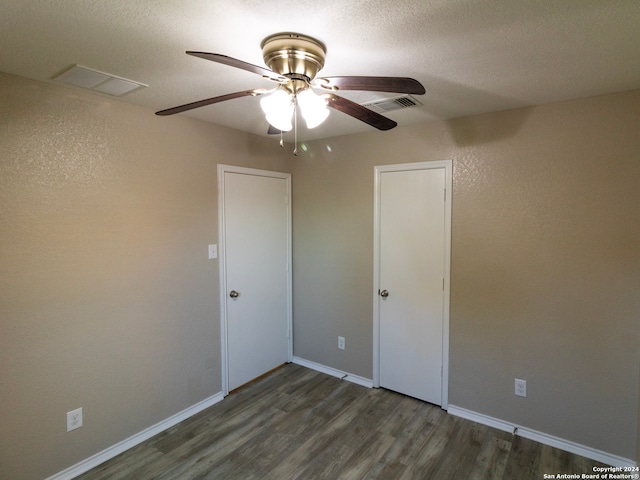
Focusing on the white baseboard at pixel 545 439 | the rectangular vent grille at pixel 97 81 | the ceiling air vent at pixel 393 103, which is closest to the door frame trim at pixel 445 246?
the white baseboard at pixel 545 439

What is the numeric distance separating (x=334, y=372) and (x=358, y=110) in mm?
2823

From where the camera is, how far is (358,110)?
5.25 ft

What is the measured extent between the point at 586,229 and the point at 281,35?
2260 mm

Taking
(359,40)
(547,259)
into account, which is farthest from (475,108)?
(359,40)

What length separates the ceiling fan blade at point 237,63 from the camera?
1.17 m

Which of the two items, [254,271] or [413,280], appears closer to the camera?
[413,280]

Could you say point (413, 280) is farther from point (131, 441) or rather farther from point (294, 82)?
point (131, 441)

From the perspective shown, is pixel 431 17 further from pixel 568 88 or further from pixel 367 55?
pixel 568 88

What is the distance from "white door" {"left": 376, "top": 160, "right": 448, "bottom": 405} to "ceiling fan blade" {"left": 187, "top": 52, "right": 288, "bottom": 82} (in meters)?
1.83

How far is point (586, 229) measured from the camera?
2.36 metres

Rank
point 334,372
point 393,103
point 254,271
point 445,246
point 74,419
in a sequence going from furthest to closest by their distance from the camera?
point 334,372, point 254,271, point 445,246, point 393,103, point 74,419

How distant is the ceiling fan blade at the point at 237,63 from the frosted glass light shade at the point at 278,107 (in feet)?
0.24

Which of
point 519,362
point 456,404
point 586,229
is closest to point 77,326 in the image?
point 456,404

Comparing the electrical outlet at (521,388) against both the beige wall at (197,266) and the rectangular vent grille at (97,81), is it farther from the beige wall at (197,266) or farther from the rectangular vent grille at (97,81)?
the rectangular vent grille at (97,81)
